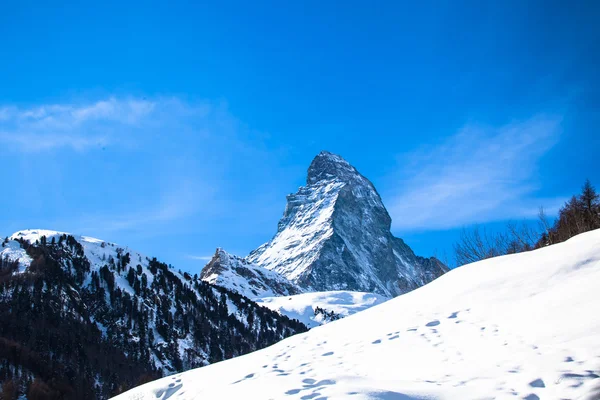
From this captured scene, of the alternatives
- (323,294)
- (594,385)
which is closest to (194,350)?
(323,294)

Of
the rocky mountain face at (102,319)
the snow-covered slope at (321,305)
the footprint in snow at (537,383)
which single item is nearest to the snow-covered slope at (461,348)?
the footprint in snow at (537,383)

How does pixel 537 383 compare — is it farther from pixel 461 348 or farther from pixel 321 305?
pixel 321 305

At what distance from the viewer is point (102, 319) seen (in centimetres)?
11081

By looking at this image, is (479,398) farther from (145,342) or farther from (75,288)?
(75,288)

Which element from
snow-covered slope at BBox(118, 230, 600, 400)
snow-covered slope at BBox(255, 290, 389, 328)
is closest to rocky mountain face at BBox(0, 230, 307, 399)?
snow-covered slope at BBox(255, 290, 389, 328)

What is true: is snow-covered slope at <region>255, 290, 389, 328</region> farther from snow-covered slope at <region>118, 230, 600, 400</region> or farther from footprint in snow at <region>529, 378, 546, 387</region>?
footprint in snow at <region>529, 378, 546, 387</region>

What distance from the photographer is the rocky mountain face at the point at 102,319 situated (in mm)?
81312

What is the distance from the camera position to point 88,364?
88.4 metres

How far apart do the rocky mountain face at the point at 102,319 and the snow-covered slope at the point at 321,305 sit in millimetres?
12365

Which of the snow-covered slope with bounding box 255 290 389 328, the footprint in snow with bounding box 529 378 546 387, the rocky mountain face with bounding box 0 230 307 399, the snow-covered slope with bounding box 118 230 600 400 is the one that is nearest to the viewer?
the footprint in snow with bounding box 529 378 546 387

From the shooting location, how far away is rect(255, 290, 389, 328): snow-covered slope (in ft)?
517

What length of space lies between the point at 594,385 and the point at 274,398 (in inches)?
182

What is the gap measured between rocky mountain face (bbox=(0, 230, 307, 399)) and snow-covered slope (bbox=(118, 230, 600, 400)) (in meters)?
61.5

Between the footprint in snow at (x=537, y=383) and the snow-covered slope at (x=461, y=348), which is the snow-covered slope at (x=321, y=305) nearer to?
the snow-covered slope at (x=461, y=348)
